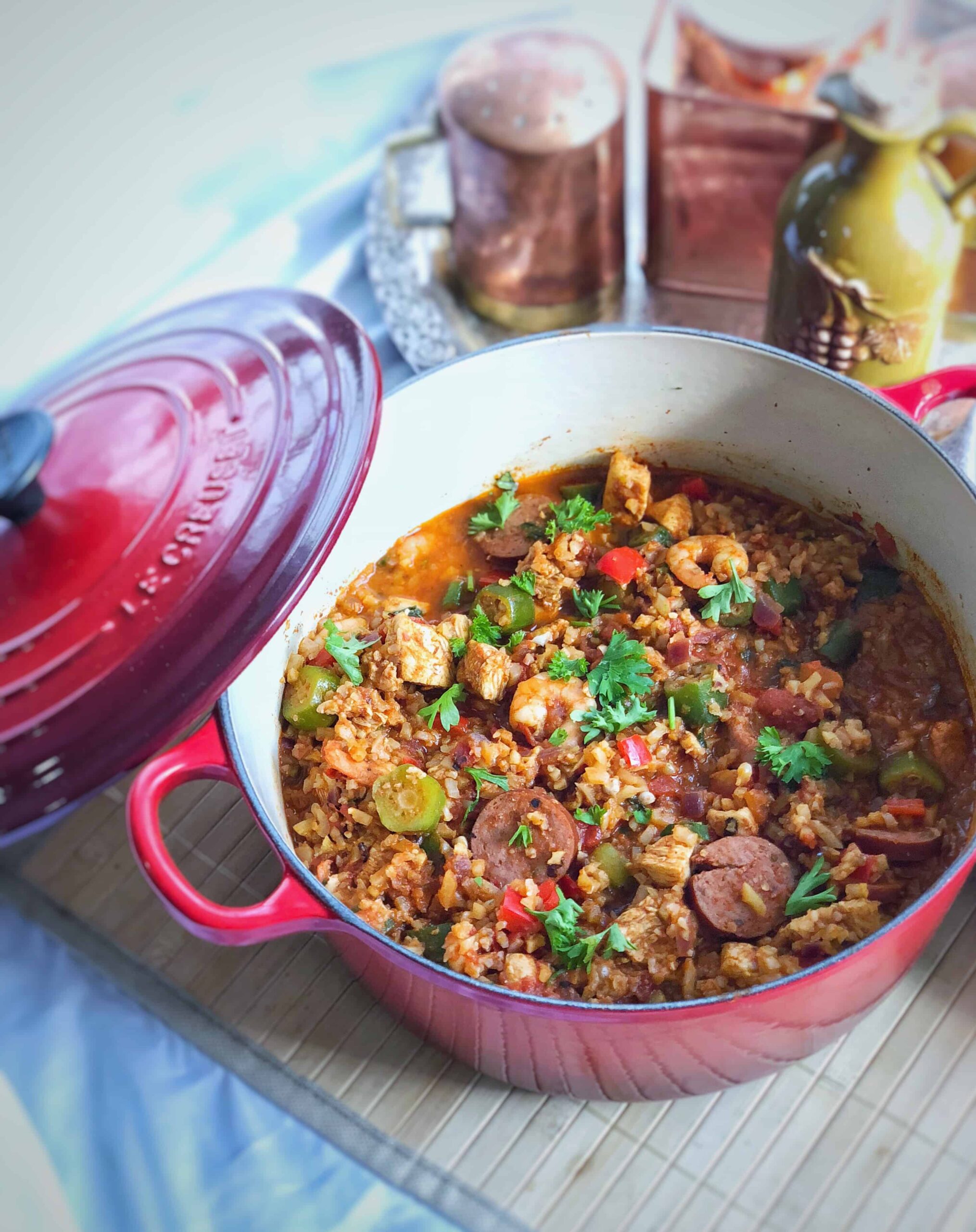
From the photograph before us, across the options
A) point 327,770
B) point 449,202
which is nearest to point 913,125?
point 449,202

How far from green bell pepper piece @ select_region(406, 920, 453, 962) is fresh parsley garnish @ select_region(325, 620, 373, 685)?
63cm

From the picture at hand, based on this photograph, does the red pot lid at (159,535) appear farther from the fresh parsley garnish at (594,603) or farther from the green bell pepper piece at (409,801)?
the fresh parsley garnish at (594,603)

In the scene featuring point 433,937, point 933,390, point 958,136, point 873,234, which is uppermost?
point 958,136

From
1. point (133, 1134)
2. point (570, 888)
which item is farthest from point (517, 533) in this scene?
point (133, 1134)

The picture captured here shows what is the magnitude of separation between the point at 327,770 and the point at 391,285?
176cm

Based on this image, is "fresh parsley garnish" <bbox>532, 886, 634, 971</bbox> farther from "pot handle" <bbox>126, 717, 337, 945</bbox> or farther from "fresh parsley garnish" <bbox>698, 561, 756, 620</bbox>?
"fresh parsley garnish" <bbox>698, 561, 756, 620</bbox>

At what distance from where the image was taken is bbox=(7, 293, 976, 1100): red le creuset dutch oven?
2111 millimetres

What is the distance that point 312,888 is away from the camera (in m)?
2.11

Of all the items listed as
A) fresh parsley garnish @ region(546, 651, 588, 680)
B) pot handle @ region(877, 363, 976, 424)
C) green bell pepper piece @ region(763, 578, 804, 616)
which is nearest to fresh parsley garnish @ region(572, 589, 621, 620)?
fresh parsley garnish @ region(546, 651, 588, 680)

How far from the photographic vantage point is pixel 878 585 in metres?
2.95

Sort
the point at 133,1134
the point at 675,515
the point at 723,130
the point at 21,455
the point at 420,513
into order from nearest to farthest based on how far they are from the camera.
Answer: the point at 21,455, the point at 133,1134, the point at 675,515, the point at 420,513, the point at 723,130

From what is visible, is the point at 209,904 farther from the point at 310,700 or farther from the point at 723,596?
the point at 723,596

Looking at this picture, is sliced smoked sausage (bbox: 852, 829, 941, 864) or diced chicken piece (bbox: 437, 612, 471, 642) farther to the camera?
Result: diced chicken piece (bbox: 437, 612, 471, 642)

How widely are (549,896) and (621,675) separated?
0.56 meters
